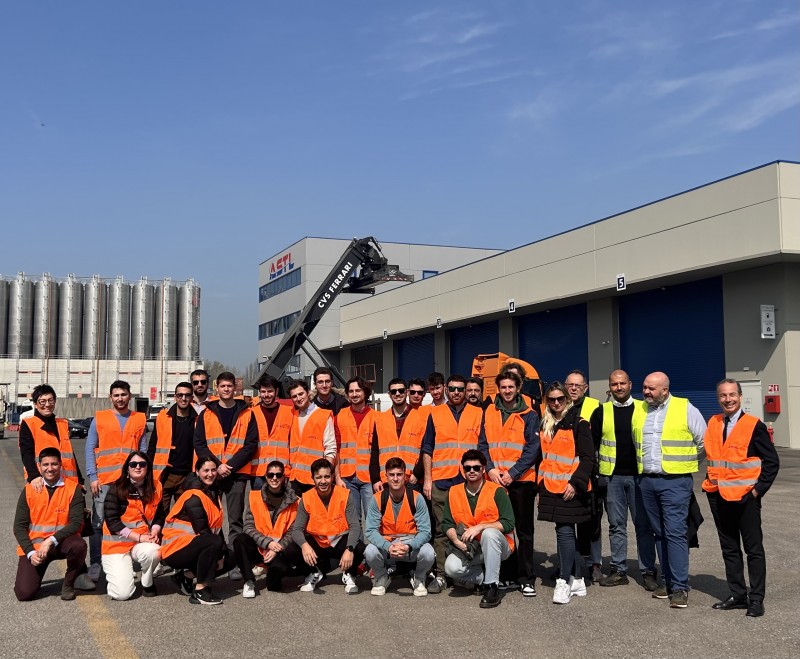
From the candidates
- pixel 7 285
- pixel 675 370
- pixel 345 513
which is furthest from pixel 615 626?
pixel 7 285

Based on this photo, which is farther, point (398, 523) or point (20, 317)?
point (20, 317)

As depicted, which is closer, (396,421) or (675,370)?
(396,421)

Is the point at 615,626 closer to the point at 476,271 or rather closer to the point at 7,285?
the point at 476,271

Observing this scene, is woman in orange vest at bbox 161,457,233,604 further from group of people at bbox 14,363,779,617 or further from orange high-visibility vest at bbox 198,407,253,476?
orange high-visibility vest at bbox 198,407,253,476

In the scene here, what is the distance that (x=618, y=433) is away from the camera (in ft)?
24.2

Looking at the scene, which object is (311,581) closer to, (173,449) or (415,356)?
(173,449)

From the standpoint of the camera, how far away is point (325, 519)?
7445 millimetres

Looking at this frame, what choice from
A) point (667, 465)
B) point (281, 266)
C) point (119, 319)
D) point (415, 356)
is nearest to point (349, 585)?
point (667, 465)

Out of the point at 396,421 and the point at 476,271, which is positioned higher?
the point at 476,271

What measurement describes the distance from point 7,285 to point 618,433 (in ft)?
271

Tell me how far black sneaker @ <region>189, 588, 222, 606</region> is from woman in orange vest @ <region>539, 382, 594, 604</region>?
2881 millimetres

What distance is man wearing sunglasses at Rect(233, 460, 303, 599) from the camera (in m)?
7.16

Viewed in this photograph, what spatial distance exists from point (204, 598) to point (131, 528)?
105 cm

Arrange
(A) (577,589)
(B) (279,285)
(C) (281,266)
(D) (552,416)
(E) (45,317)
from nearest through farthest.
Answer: (A) (577,589), (D) (552,416), (C) (281,266), (B) (279,285), (E) (45,317)
